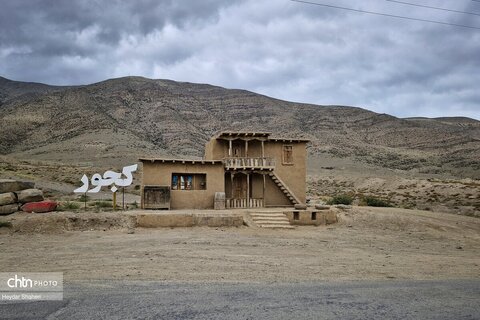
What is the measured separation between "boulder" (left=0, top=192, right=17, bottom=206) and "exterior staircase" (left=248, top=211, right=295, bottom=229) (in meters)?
12.4

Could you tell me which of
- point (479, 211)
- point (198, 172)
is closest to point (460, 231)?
point (479, 211)

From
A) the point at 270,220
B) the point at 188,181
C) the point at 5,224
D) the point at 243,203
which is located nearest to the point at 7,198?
the point at 5,224

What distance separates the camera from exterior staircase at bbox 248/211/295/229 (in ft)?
72.1

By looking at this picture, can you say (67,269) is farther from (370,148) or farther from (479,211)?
(370,148)

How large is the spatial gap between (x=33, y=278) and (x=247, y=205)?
18.1 meters

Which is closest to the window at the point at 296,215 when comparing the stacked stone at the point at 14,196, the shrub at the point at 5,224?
the stacked stone at the point at 14,196

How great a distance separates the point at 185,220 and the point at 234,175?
8188mm

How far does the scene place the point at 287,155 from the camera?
29.2 metres

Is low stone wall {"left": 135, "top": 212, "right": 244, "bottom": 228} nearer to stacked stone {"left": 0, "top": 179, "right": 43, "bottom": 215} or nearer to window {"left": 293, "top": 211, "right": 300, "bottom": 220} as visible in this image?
window {"left": 293, "top": 211, "right": 300, "bottom": 220}

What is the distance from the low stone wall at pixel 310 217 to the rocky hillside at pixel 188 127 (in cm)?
5169

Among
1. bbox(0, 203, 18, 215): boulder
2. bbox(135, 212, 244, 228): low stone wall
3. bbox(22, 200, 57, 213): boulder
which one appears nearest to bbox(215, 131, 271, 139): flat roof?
bbox(135, 212, 244, 228): low stone wall

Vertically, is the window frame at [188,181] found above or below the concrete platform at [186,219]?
above

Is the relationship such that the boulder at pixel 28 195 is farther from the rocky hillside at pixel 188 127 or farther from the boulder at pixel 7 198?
the rocky hillside at pixel 188 127

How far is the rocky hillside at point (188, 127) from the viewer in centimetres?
7881
